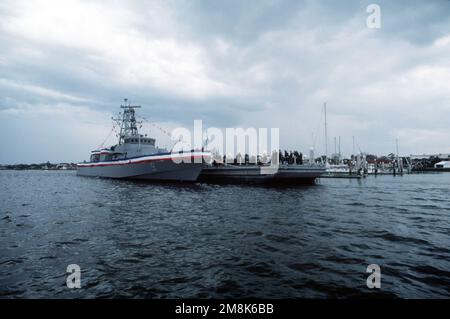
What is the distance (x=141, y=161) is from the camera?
3562 centimetres

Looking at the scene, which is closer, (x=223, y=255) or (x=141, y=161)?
(x=223, y=255)

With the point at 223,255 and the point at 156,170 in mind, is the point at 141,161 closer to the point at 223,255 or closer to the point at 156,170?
the point at 156,170

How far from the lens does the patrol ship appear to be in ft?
107

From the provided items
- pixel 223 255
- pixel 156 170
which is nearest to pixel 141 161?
pixel 156 170

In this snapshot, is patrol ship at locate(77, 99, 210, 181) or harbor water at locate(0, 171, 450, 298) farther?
patrol ship at locate(77, 99, 210, 181)

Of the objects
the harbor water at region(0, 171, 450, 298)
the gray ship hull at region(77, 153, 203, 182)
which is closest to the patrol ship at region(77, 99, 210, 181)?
the gray ship hull at region(77, 153, 203, 182)

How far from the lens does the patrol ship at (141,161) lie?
107ft

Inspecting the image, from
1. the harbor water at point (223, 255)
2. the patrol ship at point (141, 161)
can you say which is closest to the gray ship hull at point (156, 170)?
the patrol ship at point (141, 161)

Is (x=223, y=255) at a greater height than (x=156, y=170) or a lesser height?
lesser

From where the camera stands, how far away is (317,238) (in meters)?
8.54

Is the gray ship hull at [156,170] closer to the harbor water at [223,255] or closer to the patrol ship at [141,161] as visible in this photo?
the patrol ship at [141,161]

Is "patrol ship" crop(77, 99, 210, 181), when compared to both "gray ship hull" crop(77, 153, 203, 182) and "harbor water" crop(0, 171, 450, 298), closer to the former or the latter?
"gray ship hull" crop(77, 153, 203, 182)
